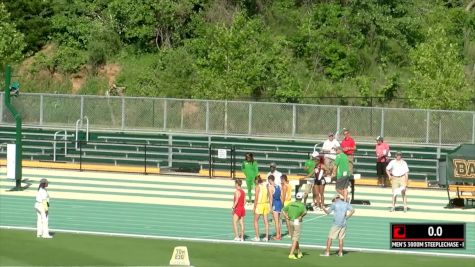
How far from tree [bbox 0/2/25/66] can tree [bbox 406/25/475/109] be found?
56.2ft

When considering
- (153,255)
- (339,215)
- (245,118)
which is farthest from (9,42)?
(339,215)

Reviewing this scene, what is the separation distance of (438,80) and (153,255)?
24634mm

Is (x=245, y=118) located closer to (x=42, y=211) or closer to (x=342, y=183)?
(x=342, y=183)

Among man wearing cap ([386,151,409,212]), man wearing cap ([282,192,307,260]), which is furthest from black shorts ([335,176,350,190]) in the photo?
man wearing cap ([282,192,307,260])

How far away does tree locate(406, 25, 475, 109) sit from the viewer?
52344 mm

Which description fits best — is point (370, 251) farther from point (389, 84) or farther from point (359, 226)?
point (389, 84)

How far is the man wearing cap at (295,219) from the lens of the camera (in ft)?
98.5

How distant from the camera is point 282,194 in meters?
32.9

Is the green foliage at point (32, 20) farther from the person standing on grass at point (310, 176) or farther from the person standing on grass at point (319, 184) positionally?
the person standing on grass at point (319, 184)

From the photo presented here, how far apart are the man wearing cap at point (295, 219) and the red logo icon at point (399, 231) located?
2897 mm

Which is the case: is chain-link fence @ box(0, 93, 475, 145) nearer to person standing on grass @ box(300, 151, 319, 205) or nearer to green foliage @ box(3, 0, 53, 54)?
person standing on grass @ box(300, 151, 319, 205)

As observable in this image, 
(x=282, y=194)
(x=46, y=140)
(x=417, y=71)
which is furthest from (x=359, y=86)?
(x=282, y=194)

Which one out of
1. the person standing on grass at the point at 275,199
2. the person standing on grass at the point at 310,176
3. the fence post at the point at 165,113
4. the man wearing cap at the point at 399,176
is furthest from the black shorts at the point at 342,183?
the fence post at the point at 165,113

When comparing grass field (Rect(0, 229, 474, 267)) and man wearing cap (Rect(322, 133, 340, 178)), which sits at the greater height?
man wearing cap (Rect(322, 133, 340, 178))
